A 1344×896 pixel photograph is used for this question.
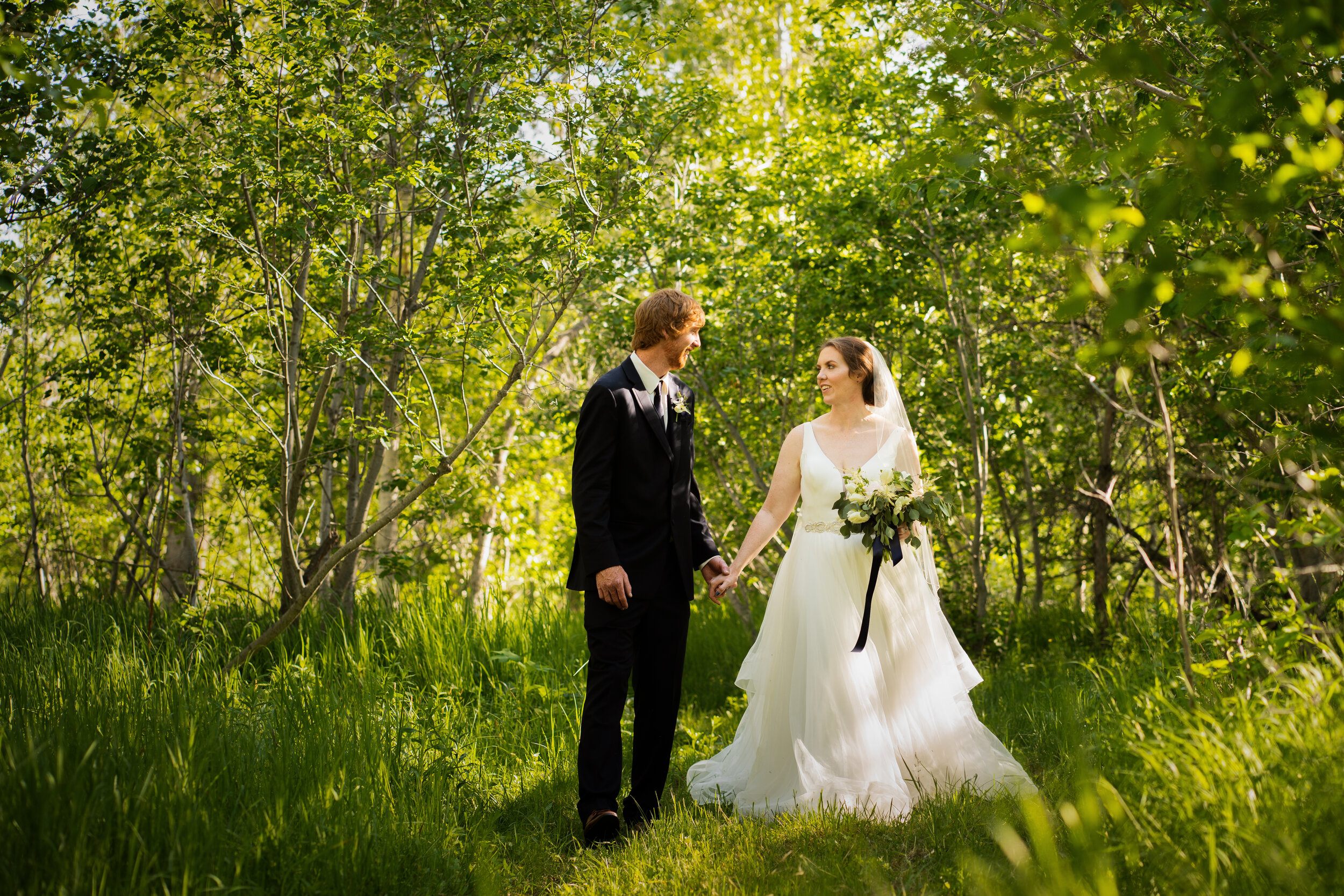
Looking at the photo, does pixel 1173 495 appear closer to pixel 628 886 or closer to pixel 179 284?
pixel 628 886

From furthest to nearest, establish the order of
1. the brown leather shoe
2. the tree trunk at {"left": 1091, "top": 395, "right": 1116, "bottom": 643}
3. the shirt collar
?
the tree trunk at {"left": 1091, "top": 395, "right": 1116, "bottom": 643} < the shirt collar < the brown leather shoe

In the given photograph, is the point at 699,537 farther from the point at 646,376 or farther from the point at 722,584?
the point at 646,376

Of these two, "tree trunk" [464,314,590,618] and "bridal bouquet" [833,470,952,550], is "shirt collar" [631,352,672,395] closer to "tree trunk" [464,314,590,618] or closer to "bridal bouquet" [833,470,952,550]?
"bridal bouquet" [833,470,952,550]

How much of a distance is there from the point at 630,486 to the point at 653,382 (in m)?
0.49

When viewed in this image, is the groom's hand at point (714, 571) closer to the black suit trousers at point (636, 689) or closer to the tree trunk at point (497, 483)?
the black suit trousers at point (636, 689)

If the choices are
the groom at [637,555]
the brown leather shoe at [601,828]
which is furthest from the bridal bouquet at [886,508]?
the brown leather shoe at [601,828]

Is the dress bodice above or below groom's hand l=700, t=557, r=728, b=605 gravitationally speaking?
above

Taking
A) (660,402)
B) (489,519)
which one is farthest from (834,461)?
(489,519)

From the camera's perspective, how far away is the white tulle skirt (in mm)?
3988

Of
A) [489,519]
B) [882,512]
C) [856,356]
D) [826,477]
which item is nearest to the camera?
[882,512]

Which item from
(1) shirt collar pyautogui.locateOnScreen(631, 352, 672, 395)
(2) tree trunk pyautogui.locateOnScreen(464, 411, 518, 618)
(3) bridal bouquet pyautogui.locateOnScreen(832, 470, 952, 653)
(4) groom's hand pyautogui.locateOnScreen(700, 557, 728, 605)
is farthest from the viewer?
(2) tree trunk pyautogui.locateOnScreen(464, 411, 518, 618)

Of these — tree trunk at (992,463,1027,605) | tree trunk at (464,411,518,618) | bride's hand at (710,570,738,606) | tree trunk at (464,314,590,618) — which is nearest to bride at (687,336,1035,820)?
bride's hand at (710,570,738,606)

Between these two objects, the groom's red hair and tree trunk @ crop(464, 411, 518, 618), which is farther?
tree trunk @ crop(464, 411, 518, 618)

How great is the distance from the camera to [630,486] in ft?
13.1
